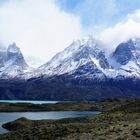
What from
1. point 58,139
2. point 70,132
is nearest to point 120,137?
point 58,139

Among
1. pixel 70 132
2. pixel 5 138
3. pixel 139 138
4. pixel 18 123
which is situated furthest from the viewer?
pixel 18 123

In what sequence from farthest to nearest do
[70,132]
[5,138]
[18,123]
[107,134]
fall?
[18,123]
[5,138]
[70,132]
[107,134]

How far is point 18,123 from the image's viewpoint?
119312 millimetres

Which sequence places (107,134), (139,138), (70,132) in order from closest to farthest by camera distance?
(139,138)
(107,134)
(70,132)

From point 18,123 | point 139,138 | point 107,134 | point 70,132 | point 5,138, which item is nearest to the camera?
point 139,138

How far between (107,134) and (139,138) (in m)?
4.51

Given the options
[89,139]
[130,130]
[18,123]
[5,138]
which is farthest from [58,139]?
[18,123]

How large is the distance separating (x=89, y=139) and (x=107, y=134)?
339 centimetres

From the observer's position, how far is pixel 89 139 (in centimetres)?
4772

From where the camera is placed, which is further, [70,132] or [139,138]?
[70,132]

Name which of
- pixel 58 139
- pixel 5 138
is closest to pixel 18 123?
pixel 5 138

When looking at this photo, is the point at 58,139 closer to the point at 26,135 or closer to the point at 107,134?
the point at 107,134

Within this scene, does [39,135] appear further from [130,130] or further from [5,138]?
[130,130]

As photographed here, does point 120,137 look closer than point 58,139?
Yes
